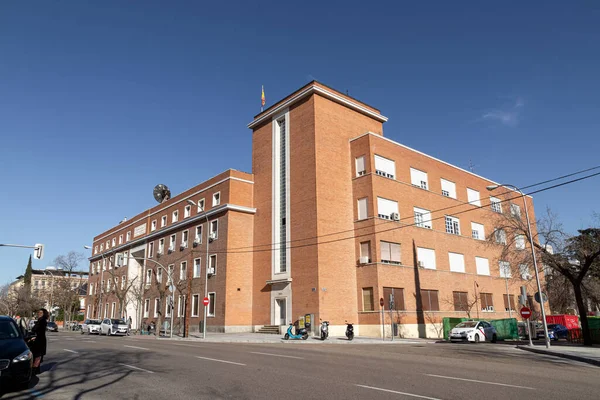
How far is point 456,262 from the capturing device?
133 ft

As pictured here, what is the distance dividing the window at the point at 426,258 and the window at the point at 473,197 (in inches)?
405

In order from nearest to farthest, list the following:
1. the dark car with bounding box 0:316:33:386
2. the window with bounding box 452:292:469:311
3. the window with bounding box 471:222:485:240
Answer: the dark car with bounding box 0:316:33:386, the window with bounding box 452:292:469:311, the window with bounding box 471:222:485:240

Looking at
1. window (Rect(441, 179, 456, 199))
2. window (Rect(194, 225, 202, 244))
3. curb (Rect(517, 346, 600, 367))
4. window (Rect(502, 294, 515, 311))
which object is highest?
window (Rect(441, 179, 456, 199))

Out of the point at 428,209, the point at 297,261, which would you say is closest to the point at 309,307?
the point at 297,261

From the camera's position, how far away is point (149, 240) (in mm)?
52844

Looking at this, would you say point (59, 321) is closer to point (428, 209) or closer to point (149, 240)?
point (149, 240)

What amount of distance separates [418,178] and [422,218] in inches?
151

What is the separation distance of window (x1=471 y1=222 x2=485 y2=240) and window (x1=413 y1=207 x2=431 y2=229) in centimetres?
777

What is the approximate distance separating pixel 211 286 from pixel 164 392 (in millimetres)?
31088

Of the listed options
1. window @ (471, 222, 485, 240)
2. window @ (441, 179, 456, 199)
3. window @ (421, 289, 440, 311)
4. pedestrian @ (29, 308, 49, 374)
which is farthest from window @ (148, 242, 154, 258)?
pedestrian @ (29, 308, 49, 374)

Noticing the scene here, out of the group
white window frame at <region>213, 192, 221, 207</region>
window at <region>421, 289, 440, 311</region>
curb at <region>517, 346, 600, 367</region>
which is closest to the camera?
curb at <region>517, 346, 600, 367</region>

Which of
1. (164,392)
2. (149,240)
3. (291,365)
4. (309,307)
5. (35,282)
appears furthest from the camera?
(35,282)

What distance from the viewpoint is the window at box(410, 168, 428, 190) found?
1540 inches

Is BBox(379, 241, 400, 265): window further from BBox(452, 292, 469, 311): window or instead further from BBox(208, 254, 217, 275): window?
BBox(208, 254, 217, 275): window
